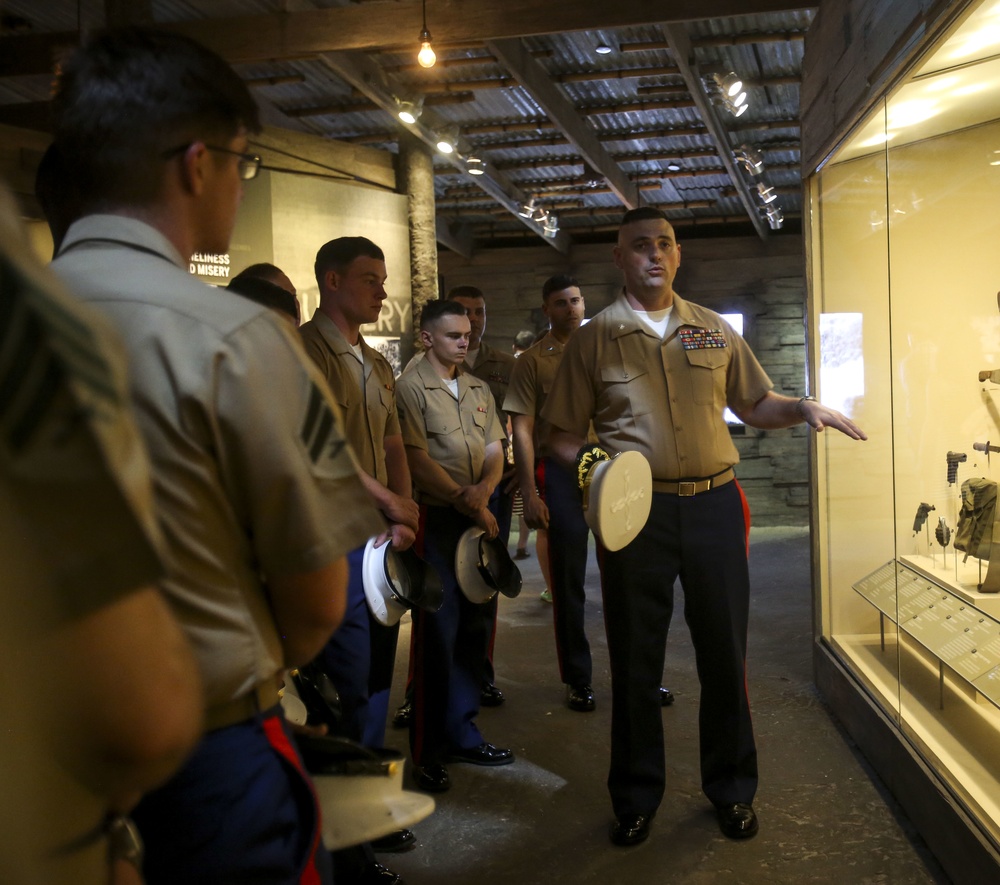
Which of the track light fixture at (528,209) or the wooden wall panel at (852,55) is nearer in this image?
the wooden wall panel at (852,55)

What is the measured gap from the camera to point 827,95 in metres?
3.82

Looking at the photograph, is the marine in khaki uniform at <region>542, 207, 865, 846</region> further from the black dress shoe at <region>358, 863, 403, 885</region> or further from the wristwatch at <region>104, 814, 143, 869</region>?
the wristwatch at <region>104, 814, 143, 869</region>

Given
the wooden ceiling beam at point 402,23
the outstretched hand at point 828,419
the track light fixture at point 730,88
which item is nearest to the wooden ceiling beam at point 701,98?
the track light fixture at point 730,88

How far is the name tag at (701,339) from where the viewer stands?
119 inches

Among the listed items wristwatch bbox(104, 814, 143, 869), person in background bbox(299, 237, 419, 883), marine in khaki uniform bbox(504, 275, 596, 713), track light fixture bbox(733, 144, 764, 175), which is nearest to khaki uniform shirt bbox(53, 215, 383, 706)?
wristwatch bbox(104, 814, 143, 869)

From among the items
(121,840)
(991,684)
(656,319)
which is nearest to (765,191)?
(656,319)

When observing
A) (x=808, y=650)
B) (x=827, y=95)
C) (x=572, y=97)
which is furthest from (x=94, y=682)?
(x=572, y=97)

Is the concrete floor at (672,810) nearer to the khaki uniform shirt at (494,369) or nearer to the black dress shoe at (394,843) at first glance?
the black dress shoe at (394,843)

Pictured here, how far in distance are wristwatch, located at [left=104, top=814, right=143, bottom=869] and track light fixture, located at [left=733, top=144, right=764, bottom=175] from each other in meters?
8.32

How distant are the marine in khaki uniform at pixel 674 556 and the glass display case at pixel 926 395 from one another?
2.00 ft

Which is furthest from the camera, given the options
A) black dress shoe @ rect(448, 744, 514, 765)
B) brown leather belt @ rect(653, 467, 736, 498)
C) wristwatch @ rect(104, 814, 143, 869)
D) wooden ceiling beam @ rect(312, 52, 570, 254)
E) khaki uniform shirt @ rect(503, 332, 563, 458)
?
wooden ceiling beam @ rect(312, 52, 570, 254)

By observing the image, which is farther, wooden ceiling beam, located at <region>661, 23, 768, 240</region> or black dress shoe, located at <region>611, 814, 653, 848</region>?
wooden ceiling beam, located at <region>661, 23, 768, 240</region>

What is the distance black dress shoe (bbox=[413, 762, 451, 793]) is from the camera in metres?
3.38

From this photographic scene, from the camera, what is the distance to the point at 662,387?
2988 mm
